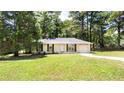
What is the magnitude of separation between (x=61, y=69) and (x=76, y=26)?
1470 millimetres

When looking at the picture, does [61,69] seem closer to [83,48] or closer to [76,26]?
[83,48]

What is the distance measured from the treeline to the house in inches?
6.2

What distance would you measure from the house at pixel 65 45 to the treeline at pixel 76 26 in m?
0.16

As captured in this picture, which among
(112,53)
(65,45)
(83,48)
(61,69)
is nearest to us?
(61,69)

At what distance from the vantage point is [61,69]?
738 centimetres

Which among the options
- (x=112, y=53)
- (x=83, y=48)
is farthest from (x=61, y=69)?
(x=112, y=53)

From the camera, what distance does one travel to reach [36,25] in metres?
→ 8.68

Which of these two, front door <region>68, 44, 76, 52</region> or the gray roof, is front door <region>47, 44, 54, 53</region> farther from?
front door <region>68, 44, 76, 52</region>

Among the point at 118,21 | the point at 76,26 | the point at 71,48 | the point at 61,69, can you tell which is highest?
the point at 118,21

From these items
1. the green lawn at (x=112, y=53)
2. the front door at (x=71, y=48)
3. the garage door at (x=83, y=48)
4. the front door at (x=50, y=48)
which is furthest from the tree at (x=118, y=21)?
the front door at (x=50, y=48)

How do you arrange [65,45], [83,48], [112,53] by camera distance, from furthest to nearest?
[65,45]
[112,53]
[83,48]
